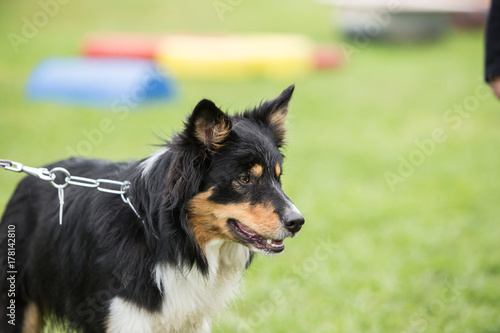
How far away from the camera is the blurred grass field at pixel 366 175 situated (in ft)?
16.4

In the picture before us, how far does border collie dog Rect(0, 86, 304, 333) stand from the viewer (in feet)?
10.3

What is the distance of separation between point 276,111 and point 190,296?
1.34 meters

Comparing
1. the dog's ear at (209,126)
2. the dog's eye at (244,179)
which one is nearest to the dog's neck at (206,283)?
the dog's eye at (244,179)

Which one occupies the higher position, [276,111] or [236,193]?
[276,111]

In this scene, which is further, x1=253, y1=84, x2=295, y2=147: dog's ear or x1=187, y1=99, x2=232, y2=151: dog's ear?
x1=253, y1=84, x2=295, y2=147: dog's ear

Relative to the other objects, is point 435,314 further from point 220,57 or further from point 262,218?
point 220,57

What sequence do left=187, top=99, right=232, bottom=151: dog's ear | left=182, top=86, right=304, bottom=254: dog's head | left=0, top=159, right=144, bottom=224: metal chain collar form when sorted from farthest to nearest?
1. left=0, top=159, right=144, bottom=224: metal chain collar
2. left=182, top=86, right=304, bottom=254: dog's head
3. left=187, top=99, right=232, bottom=151: dog's ear

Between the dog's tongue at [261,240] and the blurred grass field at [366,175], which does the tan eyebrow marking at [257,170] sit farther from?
the blurred grass field at [366,175]

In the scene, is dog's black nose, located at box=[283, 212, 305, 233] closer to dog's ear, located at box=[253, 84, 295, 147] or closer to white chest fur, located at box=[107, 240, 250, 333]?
white chest fur, located at box=[107, 240, 250, 333]

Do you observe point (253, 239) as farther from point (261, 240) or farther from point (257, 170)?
point (257, 170)

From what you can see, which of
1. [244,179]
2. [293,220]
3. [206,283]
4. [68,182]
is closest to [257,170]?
[244,179]

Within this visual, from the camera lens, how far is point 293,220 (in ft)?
10.2

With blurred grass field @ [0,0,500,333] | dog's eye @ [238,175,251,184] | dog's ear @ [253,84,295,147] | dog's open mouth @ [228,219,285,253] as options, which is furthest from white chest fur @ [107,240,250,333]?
dog's ear @ [253,84,295,147]

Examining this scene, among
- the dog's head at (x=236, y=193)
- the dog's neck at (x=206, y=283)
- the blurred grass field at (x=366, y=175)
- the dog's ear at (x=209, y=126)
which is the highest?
the dog's ear at (x=209, y=126)
